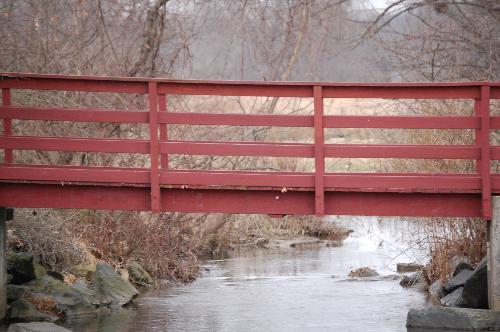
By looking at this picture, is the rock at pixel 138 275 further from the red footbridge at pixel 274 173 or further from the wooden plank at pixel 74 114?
the wooden plank at pixel 74 114

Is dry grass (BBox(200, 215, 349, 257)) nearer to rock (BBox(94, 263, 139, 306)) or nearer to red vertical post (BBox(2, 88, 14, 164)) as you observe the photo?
rock (BBox(94, 263, 139, 306))

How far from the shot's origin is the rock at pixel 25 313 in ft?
41.3

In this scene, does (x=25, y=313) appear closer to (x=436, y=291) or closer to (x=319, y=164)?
(x=319, y=164)

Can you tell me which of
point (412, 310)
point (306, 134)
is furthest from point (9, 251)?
point (306, 134)

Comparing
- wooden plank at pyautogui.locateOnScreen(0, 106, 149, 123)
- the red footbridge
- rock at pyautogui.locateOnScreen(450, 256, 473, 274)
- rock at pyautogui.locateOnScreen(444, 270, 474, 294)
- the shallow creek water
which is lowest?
the shallow creek water

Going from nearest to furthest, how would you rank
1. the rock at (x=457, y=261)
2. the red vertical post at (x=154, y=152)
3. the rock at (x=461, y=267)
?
the red vertical post at (x=154, y=152) < the rock at (x=461, y=267) < the rock at (x=457, y=261)

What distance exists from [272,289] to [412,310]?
363 centimetres

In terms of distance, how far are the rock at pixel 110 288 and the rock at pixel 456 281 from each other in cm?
468

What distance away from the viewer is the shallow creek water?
12.7 m

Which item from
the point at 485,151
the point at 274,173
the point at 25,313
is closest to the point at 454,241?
the point at 485,151

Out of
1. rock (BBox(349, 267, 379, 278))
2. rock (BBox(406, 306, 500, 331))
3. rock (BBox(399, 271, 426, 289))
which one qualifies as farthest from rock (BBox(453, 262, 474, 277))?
rock (BBox(349, 267, 379, 278))

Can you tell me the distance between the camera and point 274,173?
37.5 feet

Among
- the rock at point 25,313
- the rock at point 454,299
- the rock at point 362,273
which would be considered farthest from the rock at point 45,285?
the rock at point 454,299

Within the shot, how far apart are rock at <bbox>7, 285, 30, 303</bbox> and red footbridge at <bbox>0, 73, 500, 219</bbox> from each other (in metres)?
1.93
